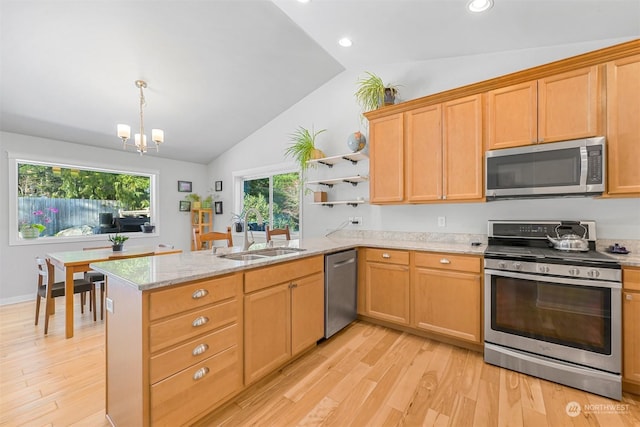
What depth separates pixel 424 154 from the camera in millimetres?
2895

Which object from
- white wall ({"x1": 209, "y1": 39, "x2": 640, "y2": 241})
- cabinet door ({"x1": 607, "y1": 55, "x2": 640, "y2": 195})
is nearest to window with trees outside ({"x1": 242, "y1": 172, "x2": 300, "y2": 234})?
white wall ({"x1": 209, "y1": 39, "x2": 640, "y2": 241})

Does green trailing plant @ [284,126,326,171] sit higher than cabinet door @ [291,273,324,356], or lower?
higher

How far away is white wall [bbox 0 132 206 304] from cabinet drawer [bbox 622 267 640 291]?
6069mm

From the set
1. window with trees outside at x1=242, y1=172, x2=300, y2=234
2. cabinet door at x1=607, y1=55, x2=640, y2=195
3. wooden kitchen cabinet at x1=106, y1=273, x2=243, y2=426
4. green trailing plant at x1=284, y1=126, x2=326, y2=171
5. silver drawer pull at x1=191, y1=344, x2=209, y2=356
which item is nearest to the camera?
wooden kitchen cabinet at x1=106, y1=273, x2=243, y2=426

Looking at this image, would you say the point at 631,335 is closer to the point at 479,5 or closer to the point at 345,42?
the point at 479,5

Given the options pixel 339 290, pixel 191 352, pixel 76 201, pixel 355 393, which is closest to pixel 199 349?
pixel 191 352

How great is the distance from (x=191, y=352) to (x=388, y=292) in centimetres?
194

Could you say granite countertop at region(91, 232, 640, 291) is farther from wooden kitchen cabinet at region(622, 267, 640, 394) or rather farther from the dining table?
the dining table

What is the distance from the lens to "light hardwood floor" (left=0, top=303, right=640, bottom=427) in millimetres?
1651

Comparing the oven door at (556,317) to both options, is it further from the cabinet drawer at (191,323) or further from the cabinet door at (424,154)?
the cabinet drawer at (191,323)

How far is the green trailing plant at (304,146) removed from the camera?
378 centimetres

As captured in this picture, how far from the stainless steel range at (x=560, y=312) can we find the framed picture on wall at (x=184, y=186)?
5.35 metres

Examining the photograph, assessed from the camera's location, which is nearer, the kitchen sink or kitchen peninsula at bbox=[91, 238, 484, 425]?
kitchen peninsula at bbox=[91, 238, 484, 425]

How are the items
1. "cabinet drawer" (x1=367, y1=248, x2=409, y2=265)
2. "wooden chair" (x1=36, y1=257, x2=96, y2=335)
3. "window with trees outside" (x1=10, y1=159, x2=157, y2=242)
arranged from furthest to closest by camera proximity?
"window with trees outside" (x1=10, y1=159, x2=157, y2=242)
"wooden chair" (x1=36, y1=257, x2=96, y2=335)
"cabinet drawer" (x1=367, y1=248, x2=409, y2=265)
